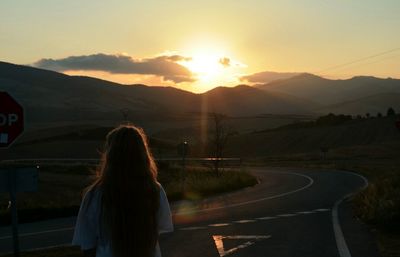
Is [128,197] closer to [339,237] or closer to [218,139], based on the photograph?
[339,237]

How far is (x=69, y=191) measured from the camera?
28516 millimetres

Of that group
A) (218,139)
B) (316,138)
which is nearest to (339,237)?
(218,139)

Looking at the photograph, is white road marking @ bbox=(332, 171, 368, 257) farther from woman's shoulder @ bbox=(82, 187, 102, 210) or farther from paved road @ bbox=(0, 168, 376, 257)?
woman's shoulder @ bbox=(82, 187, 102, 210)

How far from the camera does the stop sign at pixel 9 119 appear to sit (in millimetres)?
11664

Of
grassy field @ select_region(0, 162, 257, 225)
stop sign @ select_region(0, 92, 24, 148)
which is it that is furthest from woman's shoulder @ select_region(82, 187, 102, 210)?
stop sign @ select_region(0, 92, 24, 148)

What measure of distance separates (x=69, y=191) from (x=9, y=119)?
17025mm

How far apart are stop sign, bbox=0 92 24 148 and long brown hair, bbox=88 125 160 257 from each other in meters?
8.19

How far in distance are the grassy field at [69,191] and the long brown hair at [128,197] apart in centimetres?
164

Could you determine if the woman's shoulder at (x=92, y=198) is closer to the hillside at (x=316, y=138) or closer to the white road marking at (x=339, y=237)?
the white road marking at (x=339, y=237)

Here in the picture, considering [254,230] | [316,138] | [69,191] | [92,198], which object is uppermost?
[92,198]

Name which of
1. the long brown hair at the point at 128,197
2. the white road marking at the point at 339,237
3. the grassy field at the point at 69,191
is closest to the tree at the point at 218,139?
the grassy field at the point at 69,191

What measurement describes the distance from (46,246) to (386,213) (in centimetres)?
676

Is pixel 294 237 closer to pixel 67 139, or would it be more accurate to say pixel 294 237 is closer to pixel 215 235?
pixel 215 235

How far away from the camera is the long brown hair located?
3.87m
